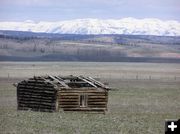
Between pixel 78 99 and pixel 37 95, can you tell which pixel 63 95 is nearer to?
pixel 78 99

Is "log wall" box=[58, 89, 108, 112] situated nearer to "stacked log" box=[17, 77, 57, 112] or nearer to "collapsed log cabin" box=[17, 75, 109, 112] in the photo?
"collapsed log cabin" box=[17, 75, 109, 112]

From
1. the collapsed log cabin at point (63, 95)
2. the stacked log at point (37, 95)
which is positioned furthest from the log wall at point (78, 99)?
the stacked log at point (37, 95)

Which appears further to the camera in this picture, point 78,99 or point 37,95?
point 37,95

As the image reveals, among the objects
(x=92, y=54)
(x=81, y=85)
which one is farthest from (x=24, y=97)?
(x=92, y=54)

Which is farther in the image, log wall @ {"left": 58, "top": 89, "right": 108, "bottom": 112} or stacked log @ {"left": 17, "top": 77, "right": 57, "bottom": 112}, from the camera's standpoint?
stacked log @ {"left": 17, "top": 77, "right": 57, "bottom": 112}

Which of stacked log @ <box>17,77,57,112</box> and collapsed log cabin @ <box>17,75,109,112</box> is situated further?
stacked log @ <box>17,77,57,112</box>

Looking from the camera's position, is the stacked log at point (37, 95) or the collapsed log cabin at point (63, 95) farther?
the stacked log at point (37, 95)

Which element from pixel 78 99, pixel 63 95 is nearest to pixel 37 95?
pixel 63 95

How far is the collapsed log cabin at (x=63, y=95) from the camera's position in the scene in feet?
94.1

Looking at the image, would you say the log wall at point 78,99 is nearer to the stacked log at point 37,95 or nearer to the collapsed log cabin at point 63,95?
the collapsed log cabin at point 63,95

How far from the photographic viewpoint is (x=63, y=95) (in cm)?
2864

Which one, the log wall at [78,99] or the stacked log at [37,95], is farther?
the stacked log at [37,95]

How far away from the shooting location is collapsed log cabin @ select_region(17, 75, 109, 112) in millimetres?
28672

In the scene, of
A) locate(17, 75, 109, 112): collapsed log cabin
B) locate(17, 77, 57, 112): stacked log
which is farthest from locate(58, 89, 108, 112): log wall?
A: locate(17, 77, 57, 112): stacked log
